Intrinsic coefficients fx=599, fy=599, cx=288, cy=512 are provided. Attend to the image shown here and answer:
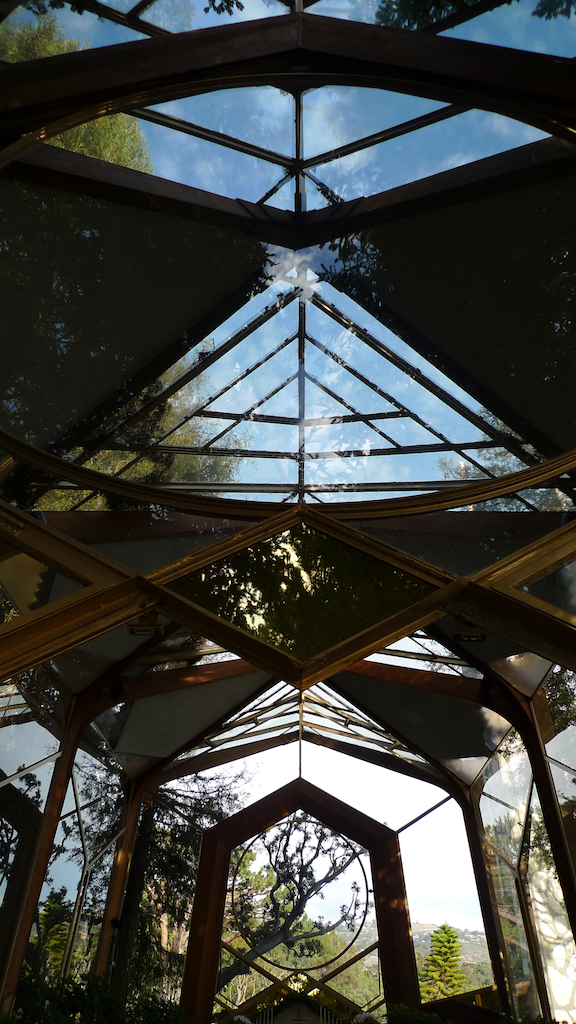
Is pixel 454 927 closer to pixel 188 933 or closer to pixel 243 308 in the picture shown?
pixel 188 933

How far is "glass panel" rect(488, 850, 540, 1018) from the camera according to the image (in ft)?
24.1

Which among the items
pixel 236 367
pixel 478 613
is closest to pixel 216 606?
pixel 478 613

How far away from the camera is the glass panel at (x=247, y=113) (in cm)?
429

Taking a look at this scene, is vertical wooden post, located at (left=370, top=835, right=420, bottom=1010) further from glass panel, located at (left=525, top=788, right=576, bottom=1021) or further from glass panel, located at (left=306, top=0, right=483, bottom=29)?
glass panel, located at (left=306, top=0, right=483, bottom=29)

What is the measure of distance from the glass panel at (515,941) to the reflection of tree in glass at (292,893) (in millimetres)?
3331

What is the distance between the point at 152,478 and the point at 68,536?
147cm

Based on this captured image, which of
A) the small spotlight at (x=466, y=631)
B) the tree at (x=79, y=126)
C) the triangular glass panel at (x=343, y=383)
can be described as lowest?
the small spotlight at (x=466, y=631)

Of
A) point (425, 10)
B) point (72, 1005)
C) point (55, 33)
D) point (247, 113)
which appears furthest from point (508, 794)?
point (55, 33)

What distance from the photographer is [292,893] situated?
11.5 meters

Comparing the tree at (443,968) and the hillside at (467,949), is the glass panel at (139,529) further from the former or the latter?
the tree at (443,968)

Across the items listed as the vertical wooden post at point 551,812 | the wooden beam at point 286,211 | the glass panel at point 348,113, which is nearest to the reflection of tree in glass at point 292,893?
the vertical wooden post at point 551,812

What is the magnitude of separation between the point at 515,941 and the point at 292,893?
491cm

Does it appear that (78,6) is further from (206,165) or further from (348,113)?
(348,113)

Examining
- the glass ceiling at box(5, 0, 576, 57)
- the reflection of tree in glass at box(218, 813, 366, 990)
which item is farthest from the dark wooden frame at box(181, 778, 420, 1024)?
the glass ceiling at box(5, 0, 576, 57)
